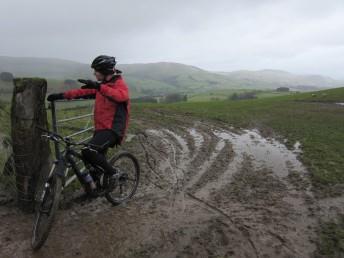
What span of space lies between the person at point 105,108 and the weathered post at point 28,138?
13.0 inches

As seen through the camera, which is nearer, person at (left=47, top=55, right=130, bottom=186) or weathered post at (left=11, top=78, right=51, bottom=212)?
weathered post at (left=11, top=78, right=51, bottom=212)

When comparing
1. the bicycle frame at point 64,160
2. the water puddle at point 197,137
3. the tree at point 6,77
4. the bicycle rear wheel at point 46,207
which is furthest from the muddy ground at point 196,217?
the tree at point 6,77

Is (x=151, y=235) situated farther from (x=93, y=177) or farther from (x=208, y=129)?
(x=208, y=129)

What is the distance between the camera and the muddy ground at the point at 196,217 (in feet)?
17.5

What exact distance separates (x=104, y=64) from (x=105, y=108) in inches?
33.0

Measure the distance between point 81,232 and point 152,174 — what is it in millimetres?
3655

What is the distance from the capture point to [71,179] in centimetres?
680

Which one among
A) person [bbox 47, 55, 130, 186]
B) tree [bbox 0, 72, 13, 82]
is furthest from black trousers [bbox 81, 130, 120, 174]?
tree [bbox 0, 72, 13, 82]

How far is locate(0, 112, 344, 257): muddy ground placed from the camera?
533 cm

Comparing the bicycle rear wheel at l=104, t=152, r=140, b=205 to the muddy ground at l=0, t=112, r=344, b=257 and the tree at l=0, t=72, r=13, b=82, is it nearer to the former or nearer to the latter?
the muddy ground at l=0, t=112, r=344, b=257

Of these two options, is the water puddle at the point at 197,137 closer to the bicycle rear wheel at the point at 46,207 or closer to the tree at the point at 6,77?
the bicycle rear wheel at the point at 46,207

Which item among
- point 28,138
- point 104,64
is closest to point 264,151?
point 104,64

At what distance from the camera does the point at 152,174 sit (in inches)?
365

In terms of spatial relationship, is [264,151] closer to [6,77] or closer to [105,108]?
[105,108]
